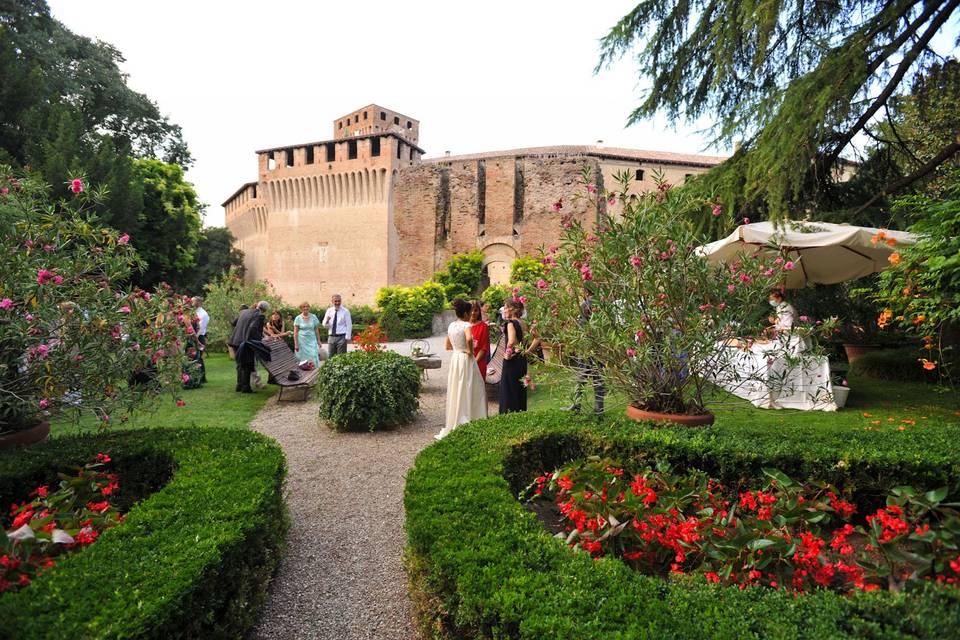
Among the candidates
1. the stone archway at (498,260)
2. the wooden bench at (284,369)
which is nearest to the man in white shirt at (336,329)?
the wooden bench at (284,369)

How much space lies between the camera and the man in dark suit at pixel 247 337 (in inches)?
320

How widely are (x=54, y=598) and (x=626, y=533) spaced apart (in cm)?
226

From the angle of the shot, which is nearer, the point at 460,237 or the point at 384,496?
the point at 384,496

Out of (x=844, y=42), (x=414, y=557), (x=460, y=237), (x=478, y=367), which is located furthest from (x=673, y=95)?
(x=460, y=237)

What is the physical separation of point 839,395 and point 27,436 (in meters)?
7.98

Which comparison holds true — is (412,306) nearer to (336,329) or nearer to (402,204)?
(336,329)

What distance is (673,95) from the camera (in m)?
7.55

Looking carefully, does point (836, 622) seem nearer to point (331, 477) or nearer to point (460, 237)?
point (331, 477)

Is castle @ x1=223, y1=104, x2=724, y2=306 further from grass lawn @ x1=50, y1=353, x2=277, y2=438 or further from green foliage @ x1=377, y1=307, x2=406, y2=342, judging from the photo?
grass lawn @ x1=50, y1=353, x2=277, y2=438

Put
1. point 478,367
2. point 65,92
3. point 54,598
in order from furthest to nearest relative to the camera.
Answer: point 65,92
point 478,367
point 54,598

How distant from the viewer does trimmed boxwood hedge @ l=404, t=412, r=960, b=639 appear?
1.61 m

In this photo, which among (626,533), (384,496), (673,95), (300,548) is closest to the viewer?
(626,533)

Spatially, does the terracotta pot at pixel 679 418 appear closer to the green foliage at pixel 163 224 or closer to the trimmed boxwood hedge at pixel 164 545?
the trimmed boxwood hedge at pixel 164 545

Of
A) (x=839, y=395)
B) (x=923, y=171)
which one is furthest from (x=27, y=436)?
(x=923, y=171)
